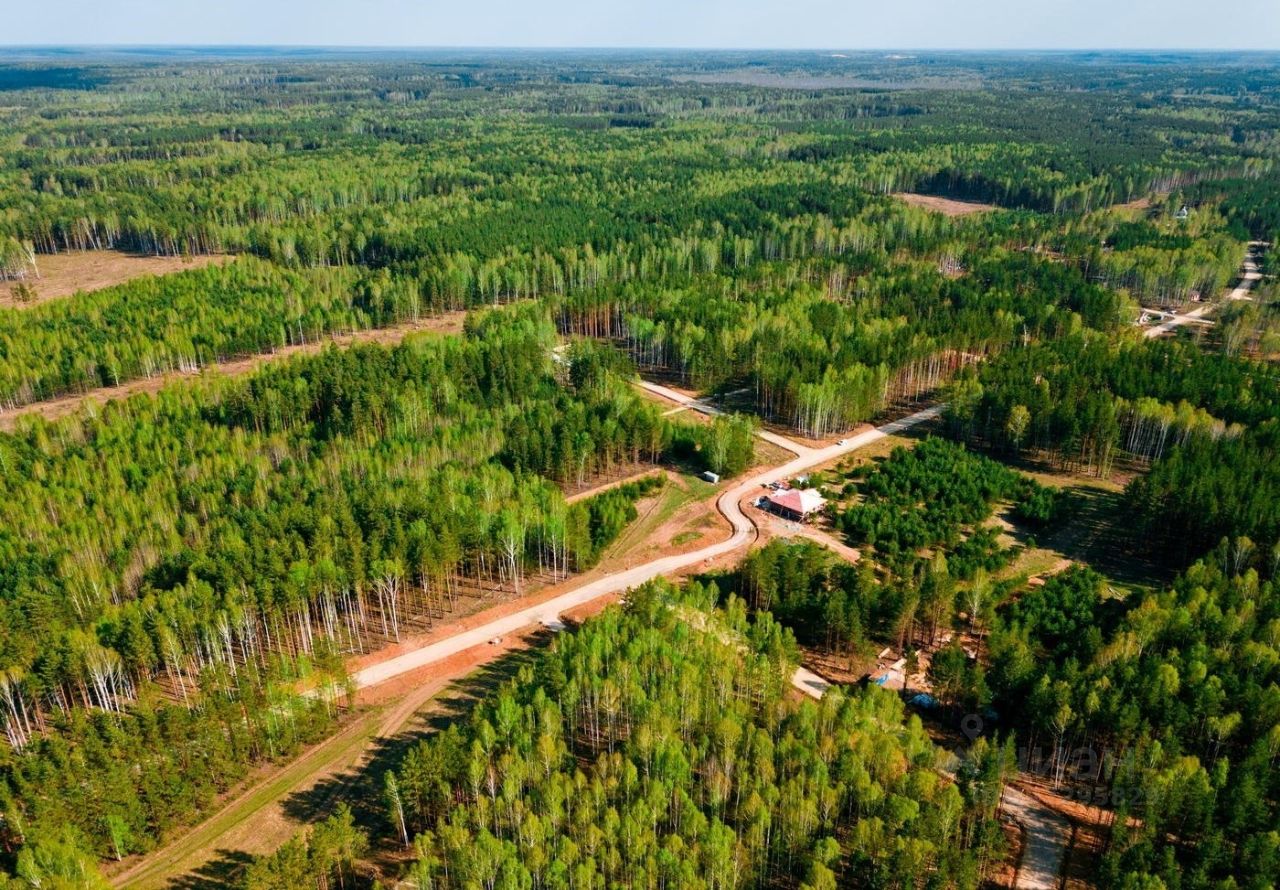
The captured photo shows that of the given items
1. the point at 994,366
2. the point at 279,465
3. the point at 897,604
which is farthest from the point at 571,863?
the point at 994,366

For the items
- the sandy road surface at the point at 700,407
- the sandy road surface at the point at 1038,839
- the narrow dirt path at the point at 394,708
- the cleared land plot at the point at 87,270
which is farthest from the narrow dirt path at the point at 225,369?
the sandy road surface at the point at 1038,839

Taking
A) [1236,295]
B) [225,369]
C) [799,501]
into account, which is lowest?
[799,501]

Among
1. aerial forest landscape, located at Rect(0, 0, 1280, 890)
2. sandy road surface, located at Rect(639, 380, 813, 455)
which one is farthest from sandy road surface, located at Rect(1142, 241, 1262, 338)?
sandy road surface, located at Rect(639, 380, 813, 455)

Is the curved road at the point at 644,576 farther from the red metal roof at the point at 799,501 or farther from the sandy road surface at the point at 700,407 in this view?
the red metal roof at the point at 799,501

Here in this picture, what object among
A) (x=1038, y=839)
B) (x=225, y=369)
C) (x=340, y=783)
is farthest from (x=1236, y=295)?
(x=225, y=369)

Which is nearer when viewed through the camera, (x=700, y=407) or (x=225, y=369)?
(x=700, y=407)

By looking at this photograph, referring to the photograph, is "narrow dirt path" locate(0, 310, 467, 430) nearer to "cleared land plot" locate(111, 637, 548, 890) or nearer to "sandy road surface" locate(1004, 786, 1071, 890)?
"cleared land plot" locate(111, 637, 548, 890)

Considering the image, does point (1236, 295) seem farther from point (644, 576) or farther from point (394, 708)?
point (394, 708)
